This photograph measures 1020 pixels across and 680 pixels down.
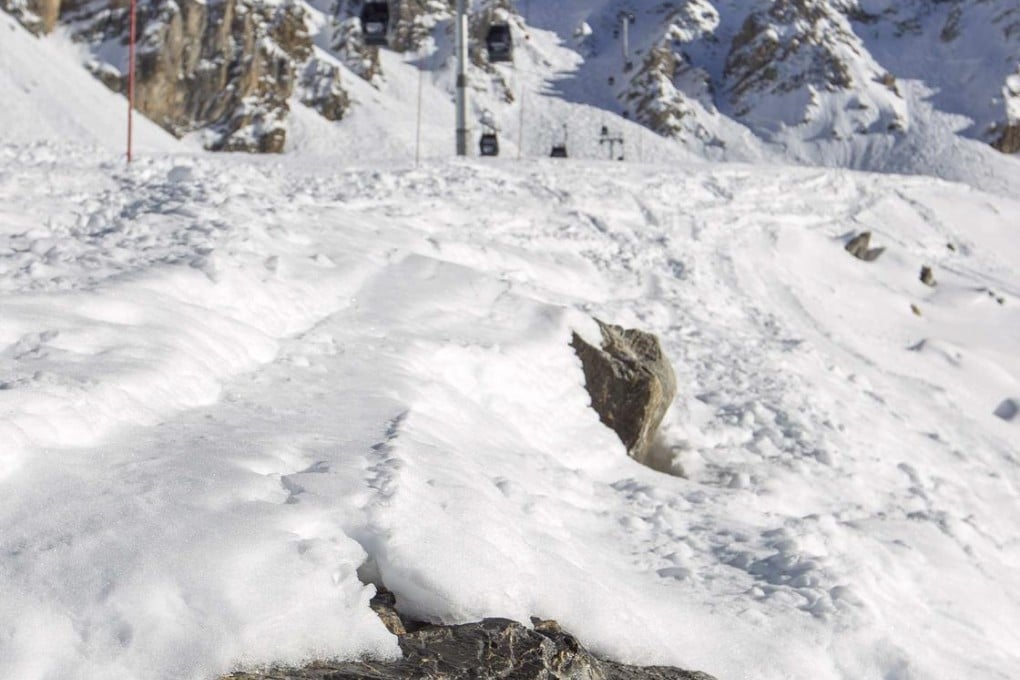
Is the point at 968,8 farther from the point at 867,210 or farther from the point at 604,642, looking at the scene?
the point at 604,642

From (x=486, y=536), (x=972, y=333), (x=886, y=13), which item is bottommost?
(x=972, y=333)

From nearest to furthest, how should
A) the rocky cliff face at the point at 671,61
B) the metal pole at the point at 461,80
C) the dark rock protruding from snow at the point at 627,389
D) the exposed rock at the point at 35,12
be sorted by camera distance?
the dark rock protruding from snow at the point at 627,389 → the metal pole at the point at 461,80 → the exposed rock at the point at 35,12 → the rocky cliff face at the point at 671,61

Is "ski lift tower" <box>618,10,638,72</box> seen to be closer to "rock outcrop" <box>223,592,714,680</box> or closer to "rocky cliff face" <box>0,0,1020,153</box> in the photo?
"rocky cliff face" <box>0,0,1020,153</box>

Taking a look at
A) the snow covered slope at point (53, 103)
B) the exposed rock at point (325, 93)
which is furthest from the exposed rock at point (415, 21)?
the snow covered slope at point (53, 103)

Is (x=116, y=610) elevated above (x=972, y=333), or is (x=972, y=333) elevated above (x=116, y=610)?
(x=116, y=610)

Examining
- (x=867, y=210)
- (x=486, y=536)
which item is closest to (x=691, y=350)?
(x=486, y=536)

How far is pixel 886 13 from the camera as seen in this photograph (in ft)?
271

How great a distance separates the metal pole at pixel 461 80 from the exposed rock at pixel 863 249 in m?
8.83

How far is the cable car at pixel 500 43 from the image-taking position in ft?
67.2

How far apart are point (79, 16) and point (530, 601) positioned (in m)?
36.7

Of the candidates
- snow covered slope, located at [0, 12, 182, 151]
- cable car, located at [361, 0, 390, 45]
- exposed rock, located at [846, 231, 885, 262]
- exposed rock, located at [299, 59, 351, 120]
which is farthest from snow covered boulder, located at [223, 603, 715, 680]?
exposed rock, located at [299, 59, 351, 120]

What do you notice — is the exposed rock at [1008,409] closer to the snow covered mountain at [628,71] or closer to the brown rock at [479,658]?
the brown rock at [479,658]

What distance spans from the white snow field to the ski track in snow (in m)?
0.02

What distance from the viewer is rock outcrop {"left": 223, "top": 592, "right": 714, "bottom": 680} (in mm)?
2555
